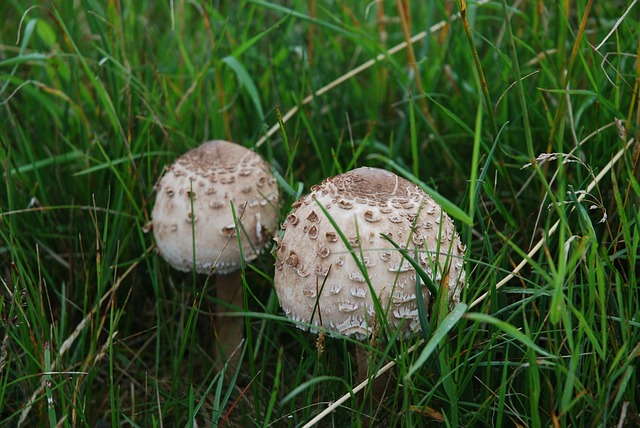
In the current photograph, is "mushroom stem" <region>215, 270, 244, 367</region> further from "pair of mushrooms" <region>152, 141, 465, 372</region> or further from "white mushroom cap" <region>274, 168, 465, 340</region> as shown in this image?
"white mushroom cap" <region>274, 168, 465, 340</region>

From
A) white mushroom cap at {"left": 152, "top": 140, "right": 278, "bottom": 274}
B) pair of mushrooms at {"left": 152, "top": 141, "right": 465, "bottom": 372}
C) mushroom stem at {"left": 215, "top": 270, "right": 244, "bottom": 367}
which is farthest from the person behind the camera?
mushroom stem at {"left": 215, "top": 270, "right": 244, "bottom": 367}

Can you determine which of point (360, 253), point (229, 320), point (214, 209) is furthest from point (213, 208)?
point (360, 253)

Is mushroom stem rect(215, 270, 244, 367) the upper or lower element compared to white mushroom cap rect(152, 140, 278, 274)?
lower

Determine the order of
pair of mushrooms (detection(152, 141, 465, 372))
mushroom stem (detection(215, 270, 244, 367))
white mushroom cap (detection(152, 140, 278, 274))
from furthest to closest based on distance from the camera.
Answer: mushroom stem (detection(215, 270, 244, 367))
white mushroom cap (detection(152, 140, 278, 274))
pair of mushrooms (detection(152, 141, 465, 372))

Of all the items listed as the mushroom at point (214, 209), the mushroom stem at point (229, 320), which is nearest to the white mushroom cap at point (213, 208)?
the mushroom at point (214, 209)

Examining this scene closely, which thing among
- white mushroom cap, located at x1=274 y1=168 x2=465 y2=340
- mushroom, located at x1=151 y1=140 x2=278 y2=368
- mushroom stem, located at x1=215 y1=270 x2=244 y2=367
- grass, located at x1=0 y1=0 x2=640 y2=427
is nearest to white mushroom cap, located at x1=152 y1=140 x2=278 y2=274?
mushroom, located at x1=151 y1=140 x2=278 y2=368

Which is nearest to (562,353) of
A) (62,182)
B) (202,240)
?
(202,240)

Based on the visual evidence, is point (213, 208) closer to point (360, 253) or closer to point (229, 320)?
point (229, 320)

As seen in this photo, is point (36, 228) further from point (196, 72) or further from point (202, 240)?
point (196, 72)
